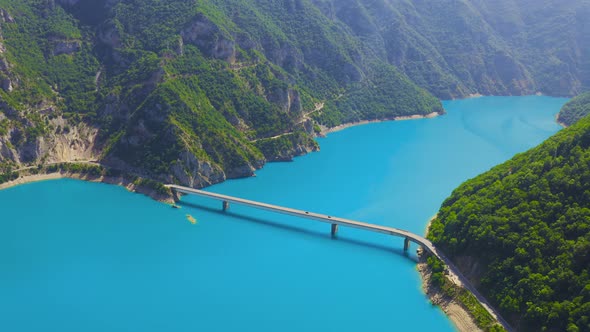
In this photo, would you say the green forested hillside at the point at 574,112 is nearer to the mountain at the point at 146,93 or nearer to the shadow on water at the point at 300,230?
the mountain at the point at 146,93

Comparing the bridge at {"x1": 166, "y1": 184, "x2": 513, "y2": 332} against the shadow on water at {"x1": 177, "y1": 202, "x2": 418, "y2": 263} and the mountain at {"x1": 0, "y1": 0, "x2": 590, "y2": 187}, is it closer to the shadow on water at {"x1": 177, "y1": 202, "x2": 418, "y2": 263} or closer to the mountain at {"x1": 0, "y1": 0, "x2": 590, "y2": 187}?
the shadow on water at {"x1": 177, "y1": 202, "x2": 418, "y2": 263}

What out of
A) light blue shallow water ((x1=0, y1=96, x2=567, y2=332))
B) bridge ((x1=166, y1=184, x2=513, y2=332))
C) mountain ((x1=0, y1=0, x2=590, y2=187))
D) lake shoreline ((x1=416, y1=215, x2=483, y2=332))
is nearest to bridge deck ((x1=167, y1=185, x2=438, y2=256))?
bridge ((x1=166, y1=184, x2=513, y2=332))

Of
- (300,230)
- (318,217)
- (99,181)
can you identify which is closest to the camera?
(318,217)

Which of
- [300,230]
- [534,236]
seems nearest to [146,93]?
[300,230]

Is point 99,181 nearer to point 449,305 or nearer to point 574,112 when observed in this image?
point 449,305

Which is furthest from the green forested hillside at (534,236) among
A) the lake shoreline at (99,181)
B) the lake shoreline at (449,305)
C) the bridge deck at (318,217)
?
the lake shoreline at (99,181)
